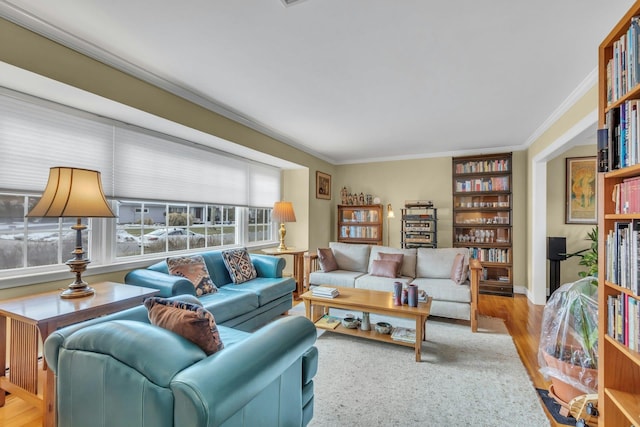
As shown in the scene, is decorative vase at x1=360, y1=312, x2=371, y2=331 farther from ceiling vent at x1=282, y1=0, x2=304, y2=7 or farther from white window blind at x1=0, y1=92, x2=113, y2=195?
white window blind at x1=0, y1=92, x2=113, y2=195

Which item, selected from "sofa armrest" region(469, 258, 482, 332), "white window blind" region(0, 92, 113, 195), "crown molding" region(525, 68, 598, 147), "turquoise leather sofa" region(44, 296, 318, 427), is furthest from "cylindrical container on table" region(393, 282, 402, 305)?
"white window blind" region(0, 92, 113, 195)

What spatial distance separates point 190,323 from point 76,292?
139cm

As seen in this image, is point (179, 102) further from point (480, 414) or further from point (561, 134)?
point (561, 134)

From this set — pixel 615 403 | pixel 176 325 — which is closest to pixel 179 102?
pixel 176 325

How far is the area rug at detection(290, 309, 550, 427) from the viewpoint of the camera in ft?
5.94

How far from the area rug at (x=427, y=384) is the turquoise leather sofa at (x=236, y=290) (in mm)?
708

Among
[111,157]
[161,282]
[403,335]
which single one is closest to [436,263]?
[403,335]

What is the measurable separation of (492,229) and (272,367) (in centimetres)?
514

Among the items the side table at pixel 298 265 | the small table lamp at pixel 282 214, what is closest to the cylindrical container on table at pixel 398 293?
the side table at pixel 298 265

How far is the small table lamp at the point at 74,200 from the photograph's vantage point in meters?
1.80

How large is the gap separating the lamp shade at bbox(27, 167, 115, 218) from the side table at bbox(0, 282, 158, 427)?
0.56 m

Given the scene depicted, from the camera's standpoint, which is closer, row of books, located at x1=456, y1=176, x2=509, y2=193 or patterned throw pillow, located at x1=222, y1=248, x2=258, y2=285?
patterned throw pillow, located at x1=222, y1=248, x2=258, y2=285

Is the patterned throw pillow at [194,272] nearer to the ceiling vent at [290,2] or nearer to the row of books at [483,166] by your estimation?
the ceiling vent at [290,2]

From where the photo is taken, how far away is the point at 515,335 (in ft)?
10.2
